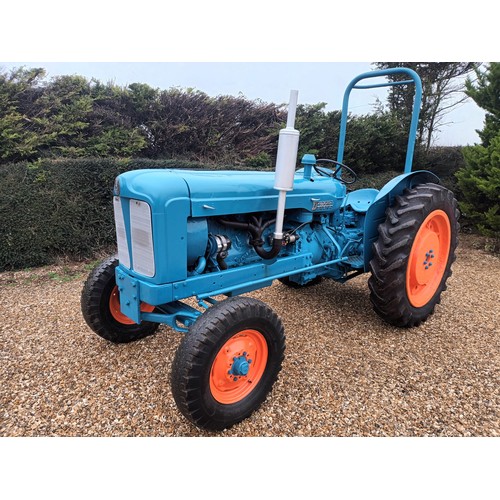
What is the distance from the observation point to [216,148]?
7031mm

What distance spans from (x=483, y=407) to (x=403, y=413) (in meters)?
0.54

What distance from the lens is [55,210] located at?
15.6ft

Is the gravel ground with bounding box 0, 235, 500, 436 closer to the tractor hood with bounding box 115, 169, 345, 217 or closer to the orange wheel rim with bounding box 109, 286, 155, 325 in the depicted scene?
the orange wheel rim with bounding box 109, 286, 155, 325

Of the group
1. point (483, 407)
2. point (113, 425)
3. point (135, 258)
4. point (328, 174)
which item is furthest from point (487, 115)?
point (113, 425)

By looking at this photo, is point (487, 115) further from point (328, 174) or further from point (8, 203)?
point (8, 203)

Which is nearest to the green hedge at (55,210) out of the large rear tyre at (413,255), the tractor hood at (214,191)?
the tractor hood at (214,191)

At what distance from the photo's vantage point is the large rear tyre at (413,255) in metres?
2.84

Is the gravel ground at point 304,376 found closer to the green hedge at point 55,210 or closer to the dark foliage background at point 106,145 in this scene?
the green hedge at point 55,210

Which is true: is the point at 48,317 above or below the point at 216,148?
below

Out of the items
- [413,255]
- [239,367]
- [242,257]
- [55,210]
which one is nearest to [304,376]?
[239,367]

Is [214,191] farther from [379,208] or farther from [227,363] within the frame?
[379,208]

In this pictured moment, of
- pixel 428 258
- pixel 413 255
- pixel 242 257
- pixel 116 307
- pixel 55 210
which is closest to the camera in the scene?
pixel 242 257

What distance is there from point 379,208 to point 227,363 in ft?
6.28

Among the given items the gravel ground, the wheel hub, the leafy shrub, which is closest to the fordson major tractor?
the wheel hub
